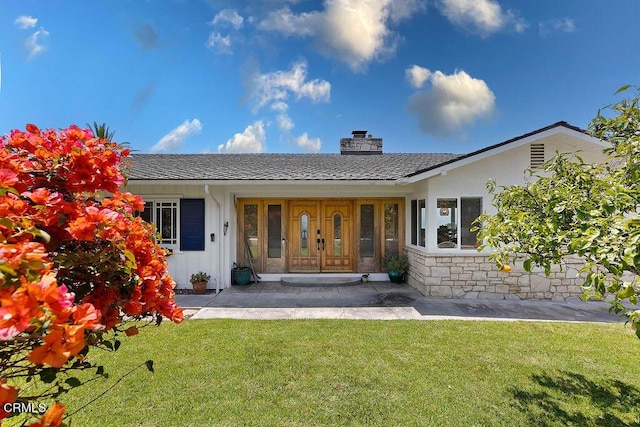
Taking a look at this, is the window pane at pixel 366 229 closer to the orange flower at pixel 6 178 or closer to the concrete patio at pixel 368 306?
the concrete patio at pixel 368 306

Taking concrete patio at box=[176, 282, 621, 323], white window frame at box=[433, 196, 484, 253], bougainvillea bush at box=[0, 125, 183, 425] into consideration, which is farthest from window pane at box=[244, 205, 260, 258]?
bougainvillea bush at box=[0, 125, 183, 425]

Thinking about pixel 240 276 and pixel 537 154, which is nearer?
pixel 537 154

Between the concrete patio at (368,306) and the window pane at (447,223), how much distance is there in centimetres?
139

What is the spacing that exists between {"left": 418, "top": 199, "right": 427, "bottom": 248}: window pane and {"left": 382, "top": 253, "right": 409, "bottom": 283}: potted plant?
90 centimetres

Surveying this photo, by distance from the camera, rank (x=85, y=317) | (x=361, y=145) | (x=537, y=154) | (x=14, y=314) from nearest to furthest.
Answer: (x=14, y=314)
(x=85, y=317)
(x=537, y=154)
(x=361, y=145)

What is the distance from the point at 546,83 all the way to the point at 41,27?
1393 cm

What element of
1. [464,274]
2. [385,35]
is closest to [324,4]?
[385,35]

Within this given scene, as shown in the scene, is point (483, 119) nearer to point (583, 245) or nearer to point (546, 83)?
point (546, 83)

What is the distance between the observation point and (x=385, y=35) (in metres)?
10.4

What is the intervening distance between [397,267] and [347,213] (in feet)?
7.25

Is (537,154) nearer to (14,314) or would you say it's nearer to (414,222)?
(414,222)

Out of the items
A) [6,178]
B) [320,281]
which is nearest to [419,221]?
[320,281]

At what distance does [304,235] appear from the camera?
31.2ft

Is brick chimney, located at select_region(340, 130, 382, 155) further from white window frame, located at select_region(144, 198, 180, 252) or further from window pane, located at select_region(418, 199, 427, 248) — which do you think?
white window frame, located at select_region(144, 198, 180, 252)
